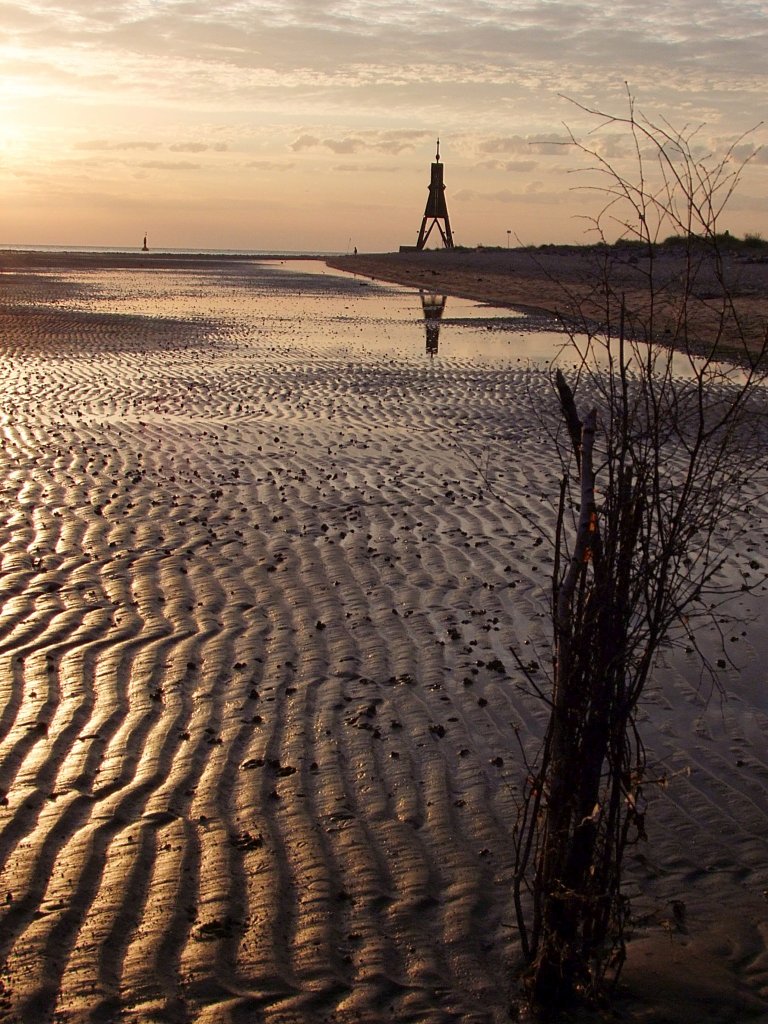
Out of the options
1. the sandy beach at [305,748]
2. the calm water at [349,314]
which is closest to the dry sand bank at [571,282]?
the calm water at [349,314]

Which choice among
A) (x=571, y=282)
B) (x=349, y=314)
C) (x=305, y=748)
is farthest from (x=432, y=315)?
(x=305, y=748)

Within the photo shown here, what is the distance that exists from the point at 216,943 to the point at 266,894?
1.28 feet

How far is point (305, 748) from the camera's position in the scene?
604 centimetres

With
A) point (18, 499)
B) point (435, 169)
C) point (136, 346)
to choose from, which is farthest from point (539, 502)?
point (435, 169)

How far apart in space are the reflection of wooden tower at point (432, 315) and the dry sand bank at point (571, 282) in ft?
4.80

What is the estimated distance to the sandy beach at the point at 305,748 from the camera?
422cm

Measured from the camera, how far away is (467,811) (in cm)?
546

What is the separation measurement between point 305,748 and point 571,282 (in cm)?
3850

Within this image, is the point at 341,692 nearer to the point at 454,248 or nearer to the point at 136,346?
the point at 136,346

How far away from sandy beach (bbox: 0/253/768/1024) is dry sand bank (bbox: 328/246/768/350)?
6629 millimetres

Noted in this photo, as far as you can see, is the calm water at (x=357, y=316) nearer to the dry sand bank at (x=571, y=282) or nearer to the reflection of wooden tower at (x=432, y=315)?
the reflection of wooden tower at (x=432, y=315)

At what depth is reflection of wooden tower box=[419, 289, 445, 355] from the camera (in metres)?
27.3

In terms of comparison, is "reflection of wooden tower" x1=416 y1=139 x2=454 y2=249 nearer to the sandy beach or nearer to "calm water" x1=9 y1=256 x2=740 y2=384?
"calm water" x1=9 y1=256 x2=740 y2=384

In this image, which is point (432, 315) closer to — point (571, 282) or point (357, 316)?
point (357, 316)
